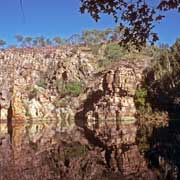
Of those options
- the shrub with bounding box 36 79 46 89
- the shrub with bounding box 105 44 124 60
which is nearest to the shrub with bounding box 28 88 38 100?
the shrub with bounding box 36 79 46 89

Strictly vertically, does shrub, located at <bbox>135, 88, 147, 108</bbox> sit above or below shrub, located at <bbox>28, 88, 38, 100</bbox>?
below

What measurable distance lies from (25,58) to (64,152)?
61.2 m

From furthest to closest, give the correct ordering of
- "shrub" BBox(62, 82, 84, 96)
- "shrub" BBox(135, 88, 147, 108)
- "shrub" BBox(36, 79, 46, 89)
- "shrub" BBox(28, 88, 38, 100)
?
1. "shrub" BBox(36, 79, 46, 89)
2. "shrub" BBox(62, 82, 84, 96)
3. "shrub" BBox(28, 88, 38, 100)
4. "shrub" BBox(135, 88, 147, 108)

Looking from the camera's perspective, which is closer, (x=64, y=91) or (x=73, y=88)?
(x=73, y=88)

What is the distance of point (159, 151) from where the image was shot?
49.1 ft

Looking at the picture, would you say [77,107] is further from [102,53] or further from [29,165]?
[29,165]

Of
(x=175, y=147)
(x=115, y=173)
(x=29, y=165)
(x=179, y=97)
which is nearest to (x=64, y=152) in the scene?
(x=29, y=165)

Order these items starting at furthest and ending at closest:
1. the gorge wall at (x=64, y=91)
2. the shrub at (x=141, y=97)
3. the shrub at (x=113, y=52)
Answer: the shrub at (x=113, y=52), the gorge wall at (x=64, y=91), the shrub at (x=141, y=97)

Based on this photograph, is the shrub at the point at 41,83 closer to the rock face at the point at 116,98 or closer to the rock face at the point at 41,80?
the rock face at the point at 41,80

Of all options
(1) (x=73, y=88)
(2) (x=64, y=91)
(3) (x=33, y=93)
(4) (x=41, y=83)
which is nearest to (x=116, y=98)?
(1) (x=73, y=88)

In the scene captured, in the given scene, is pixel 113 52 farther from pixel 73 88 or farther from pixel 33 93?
pixel 33 93

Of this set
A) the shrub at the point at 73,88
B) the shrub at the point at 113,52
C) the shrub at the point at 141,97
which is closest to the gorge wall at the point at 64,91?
the shrub at the point at 73,88

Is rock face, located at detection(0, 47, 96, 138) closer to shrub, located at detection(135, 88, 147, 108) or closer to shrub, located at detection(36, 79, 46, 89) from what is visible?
shrub, located at detection(36, 79, 46, 89)

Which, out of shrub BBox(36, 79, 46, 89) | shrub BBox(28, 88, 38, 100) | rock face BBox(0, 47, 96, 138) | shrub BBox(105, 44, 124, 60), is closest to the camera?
rock face BBox(0, 47, 96, 138)
